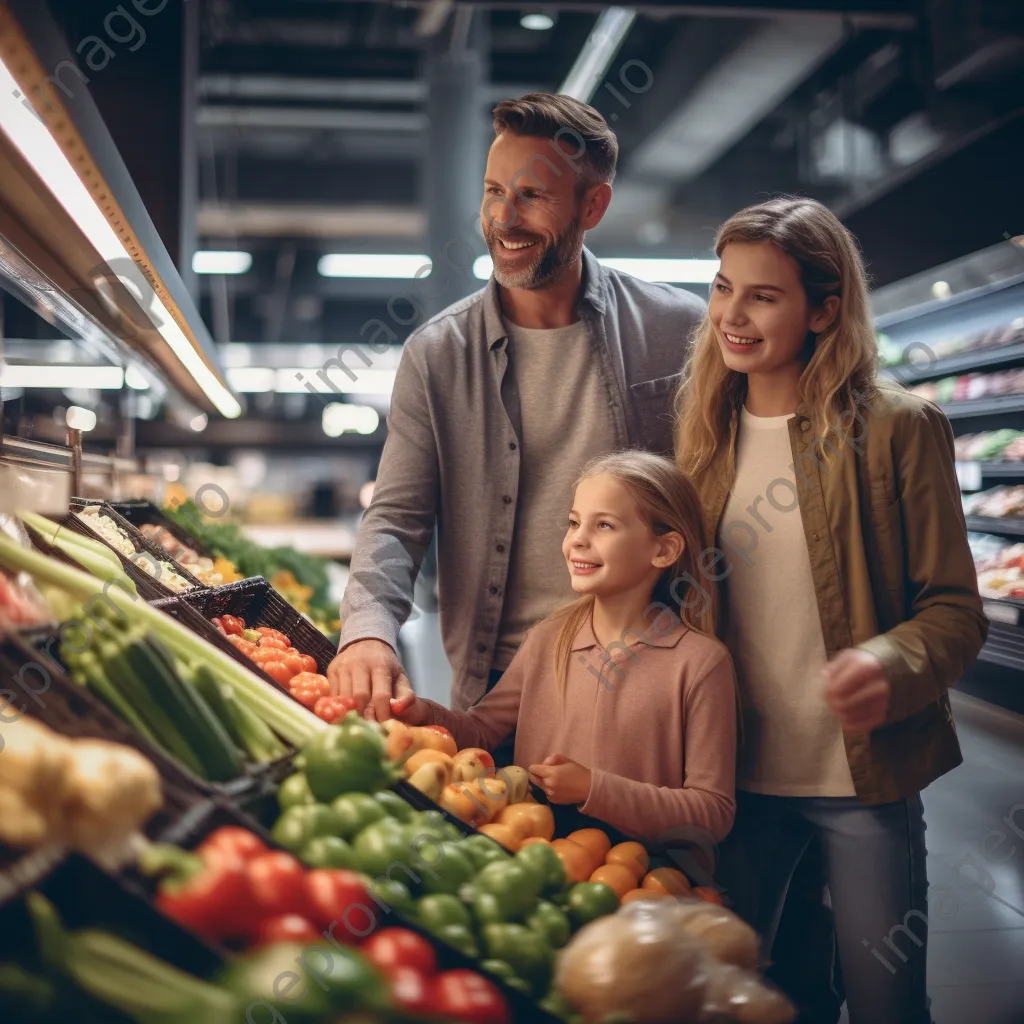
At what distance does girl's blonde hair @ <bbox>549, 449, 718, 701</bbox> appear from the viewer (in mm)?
1890

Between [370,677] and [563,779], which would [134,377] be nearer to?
[370,677]

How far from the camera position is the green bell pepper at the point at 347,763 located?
136cm

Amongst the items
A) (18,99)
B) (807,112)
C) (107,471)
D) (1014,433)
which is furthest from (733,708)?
(807,112)

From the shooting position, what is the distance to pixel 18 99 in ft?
4.47

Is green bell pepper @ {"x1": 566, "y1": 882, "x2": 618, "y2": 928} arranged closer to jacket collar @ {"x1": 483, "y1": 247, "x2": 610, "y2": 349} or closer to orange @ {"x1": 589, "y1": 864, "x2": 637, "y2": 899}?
orange @ {"x1": 589, "y1": 864, "x2": 637, "y2": 899}

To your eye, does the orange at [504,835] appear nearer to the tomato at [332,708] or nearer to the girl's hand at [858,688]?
the tomato at [332,708]

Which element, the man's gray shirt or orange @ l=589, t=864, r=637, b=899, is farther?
the man's gray shirt

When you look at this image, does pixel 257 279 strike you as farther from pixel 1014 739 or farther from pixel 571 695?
pixel 571 695

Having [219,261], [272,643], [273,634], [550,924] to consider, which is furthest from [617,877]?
[219,261]

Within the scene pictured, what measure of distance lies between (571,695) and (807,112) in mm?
8790

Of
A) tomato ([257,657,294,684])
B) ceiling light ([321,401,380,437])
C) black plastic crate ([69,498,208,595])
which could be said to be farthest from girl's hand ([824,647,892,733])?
ceiling light ([321,401,380,437])

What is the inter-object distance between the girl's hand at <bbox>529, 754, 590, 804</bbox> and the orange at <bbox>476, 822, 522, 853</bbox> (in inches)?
3.1

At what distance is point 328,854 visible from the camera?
123 centimetres

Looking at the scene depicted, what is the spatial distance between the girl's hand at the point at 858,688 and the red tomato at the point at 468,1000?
0.71 metres
